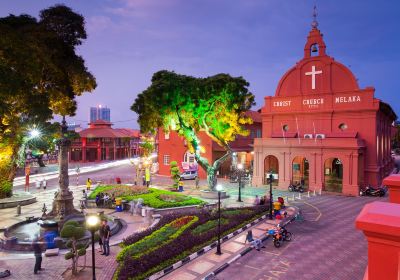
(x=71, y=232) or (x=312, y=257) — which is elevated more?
(x=71, y=232)

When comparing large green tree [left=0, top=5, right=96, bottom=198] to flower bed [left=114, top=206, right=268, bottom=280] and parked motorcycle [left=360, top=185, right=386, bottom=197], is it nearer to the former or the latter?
flower bed [left=114, top=206, right=268, bottom=280]

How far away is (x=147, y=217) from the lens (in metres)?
23.3

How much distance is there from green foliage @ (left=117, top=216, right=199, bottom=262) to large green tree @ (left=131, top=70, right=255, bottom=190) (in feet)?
45.3

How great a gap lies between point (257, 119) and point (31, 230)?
140 ft

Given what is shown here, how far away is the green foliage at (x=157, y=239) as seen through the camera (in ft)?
49.9

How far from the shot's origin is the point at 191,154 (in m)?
47.6

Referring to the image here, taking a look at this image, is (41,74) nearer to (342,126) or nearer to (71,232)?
(71,232)

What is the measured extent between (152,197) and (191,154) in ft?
66.9

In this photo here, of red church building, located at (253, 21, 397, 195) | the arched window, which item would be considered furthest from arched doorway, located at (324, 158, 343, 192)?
the arched window

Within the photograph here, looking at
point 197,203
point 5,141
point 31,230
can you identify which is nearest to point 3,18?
point 5,141

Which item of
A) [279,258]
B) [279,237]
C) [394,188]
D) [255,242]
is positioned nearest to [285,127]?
[279,237]

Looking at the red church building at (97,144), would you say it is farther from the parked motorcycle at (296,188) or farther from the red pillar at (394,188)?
the red pillar at (394,188)

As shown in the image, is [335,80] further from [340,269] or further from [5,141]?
[5,141]

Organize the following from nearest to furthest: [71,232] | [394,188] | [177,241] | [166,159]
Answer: [394,188], [71,232], [177,241], [166,159]
